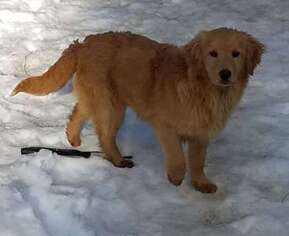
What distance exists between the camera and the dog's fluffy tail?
4070 millimetres

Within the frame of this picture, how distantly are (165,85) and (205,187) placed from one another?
723mm

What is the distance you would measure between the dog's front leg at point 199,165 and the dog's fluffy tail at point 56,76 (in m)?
0.98

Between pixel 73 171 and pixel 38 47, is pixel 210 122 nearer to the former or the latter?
pixel 73 171

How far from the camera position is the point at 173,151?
12.4 ft

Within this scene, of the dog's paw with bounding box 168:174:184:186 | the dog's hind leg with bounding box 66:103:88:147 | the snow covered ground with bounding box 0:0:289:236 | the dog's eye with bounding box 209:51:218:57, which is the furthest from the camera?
the dog's hind leg with bounding box 66:103:88:147

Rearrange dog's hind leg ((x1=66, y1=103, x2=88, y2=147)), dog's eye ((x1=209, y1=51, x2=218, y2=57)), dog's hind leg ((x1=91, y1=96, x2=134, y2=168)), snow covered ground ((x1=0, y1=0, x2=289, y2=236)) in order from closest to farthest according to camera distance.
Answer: snow covered ground ((x1=0, y1=0, x2=289, y2=236))
dog's eye ((x1=209, y1=51, x2=218, y2=57))
dog's hind leg ((x1=91, y1=96, x2=134, y2=168))
dog's hind leg ((x1=66, y1=103, x2=88, y2=147))

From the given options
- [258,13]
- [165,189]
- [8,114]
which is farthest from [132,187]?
[258,13]

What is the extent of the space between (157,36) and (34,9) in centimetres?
153

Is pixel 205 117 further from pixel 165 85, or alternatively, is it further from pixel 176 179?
pixel 176 179

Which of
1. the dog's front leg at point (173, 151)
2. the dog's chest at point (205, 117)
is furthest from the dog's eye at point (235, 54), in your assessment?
the dog's front leg at point (173, 151)

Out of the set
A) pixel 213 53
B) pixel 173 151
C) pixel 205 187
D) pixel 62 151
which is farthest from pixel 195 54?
pixel 62 151

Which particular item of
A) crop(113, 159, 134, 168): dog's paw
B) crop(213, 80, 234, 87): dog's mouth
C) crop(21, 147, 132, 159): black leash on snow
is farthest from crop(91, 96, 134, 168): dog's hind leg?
crop(213, 80, 234, 87): dog's mouth

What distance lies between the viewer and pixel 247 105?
495cm

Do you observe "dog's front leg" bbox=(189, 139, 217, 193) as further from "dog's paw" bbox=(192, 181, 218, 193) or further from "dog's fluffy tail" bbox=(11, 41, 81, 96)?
"dog's fluffy tail" bbox=(11, 41, 81, 96)
